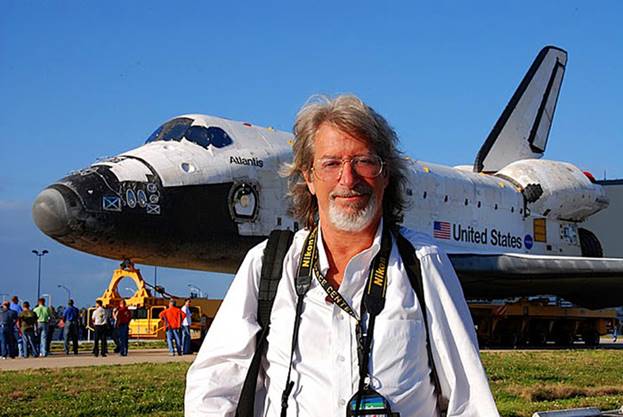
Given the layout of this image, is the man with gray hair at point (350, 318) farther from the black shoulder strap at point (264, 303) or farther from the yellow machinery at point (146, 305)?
the yellow machinery at point (146, 305)

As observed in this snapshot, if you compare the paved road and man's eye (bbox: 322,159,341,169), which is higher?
man's eye (bbox: 322,159,341,169)

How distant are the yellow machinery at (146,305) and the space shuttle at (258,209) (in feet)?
1.53

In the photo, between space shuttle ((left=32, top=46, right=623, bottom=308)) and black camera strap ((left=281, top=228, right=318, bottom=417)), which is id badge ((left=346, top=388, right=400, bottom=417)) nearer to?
black camera strap ((left=281, top=228, right=318, bottom=417))

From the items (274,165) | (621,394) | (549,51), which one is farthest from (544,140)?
(621,394)

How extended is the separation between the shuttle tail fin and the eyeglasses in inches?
706

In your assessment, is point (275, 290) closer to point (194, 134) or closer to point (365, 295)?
point (365, 295)

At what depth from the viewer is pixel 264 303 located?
92.7 inches

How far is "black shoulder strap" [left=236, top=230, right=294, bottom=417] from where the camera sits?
2.29 meters

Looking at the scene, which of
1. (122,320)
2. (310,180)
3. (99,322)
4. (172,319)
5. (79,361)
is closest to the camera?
(310,180)

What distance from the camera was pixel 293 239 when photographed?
98.2 inches

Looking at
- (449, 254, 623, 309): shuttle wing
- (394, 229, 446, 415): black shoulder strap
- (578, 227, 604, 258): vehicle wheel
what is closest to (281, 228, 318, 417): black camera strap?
(394, 229, 446, 415): black shoulder strap

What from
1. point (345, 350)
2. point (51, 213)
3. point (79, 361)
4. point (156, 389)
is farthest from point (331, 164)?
point (79, 361)

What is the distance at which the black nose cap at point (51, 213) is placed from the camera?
1102cm

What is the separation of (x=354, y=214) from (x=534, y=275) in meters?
13.7
